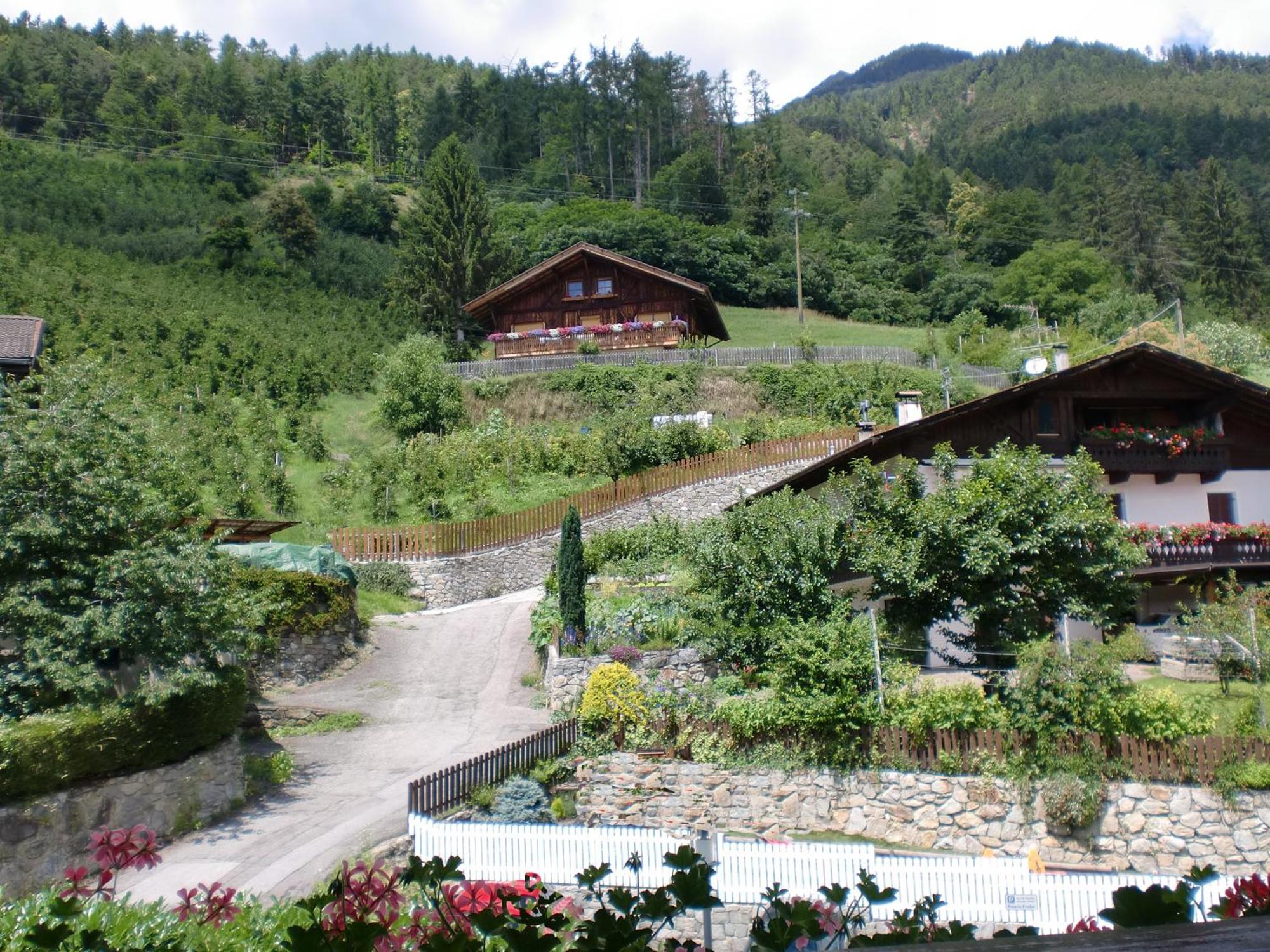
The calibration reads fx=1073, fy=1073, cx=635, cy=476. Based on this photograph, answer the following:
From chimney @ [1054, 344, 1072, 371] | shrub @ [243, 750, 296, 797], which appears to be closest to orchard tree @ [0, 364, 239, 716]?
shrub @ [243, 750, 296, 797]

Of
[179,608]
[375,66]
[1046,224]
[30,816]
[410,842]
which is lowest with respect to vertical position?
[410,842]

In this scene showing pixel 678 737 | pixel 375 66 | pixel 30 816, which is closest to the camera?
pixel 30 816

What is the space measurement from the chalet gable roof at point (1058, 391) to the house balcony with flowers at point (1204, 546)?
11.0 feet

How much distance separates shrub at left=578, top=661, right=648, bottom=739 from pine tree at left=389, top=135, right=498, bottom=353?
37.9 m

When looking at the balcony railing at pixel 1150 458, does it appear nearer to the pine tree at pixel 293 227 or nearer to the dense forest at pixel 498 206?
the dense forest at pixel 498 206

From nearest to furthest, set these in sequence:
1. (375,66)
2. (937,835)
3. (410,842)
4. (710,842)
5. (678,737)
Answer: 1. (710,842)
2. (410,842)
3. (937,835)
4. (678,737)
5. (375,66)

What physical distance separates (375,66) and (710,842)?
502 feet

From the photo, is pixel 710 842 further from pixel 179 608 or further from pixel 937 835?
pixel 179 608

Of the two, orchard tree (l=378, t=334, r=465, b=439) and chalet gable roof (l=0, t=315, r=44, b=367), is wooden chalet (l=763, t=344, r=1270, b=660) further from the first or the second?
chalet gable roof (l=0, t=315, r=44, b=367)

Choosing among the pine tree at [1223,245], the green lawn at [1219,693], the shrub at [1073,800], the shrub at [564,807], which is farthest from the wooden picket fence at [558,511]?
the pine tree at [1223,245]

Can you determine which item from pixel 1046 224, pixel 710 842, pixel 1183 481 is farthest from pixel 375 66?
pixel 710 842

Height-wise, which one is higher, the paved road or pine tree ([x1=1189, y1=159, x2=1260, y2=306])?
pine tree ([x1=1189, y1=159, x2=1260, y2=306])

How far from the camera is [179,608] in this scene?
49.9 ft

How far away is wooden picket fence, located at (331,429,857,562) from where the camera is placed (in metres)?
29.8
